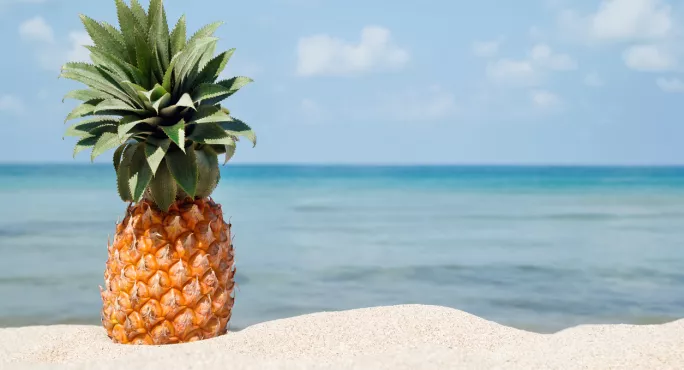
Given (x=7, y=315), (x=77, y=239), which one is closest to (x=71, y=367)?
(x=7, y=315)

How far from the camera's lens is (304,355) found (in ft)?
14.9

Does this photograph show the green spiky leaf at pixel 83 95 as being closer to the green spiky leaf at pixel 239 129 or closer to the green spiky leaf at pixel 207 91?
the green spiky leaf at pixel 207 91

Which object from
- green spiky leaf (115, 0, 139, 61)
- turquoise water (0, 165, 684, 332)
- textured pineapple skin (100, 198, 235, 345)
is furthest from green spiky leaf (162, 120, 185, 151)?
turquoise water (0, 165, 684, 332)

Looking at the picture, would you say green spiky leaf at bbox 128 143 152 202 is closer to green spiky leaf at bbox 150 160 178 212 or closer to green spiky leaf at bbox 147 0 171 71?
green spiky leaf at bbox 150 160 178 212

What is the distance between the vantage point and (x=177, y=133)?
4605mm

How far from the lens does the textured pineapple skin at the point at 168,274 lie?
15.9 feet

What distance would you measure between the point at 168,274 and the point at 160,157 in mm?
791

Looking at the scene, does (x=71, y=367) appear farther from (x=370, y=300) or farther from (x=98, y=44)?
(x=370, y=300)

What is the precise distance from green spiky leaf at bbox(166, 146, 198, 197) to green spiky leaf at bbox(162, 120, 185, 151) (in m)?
0.21

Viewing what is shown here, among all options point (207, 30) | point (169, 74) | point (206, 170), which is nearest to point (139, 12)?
point (207, 30)

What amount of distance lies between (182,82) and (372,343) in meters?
2.18

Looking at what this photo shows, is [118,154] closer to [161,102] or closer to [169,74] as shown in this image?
[161,102]

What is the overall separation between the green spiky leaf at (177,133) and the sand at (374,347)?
1295mm

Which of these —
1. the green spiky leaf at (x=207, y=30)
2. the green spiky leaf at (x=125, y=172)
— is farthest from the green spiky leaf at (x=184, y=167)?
the green spiky leaf at (x=207, y=30)
